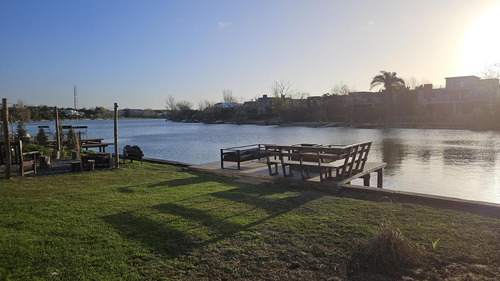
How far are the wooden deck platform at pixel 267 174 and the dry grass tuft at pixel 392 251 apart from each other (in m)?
4.02

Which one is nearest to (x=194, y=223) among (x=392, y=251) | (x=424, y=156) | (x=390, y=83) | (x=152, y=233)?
(x=152, y=233)

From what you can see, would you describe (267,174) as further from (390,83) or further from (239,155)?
(390,83)

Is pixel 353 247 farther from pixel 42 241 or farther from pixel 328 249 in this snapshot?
pixel 42 241

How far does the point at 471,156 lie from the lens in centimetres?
1969

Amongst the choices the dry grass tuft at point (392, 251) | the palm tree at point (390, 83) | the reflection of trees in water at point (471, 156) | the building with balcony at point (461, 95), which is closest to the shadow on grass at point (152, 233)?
the dry grass tuft at point (392, 251)

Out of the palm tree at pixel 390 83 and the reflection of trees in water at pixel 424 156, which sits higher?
the palm tree at pixel 390 83

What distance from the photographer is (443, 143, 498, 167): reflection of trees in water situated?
685 inches

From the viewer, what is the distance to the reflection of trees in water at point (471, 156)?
57.1 ft

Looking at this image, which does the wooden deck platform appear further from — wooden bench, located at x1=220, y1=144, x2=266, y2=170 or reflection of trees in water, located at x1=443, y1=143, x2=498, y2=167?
reflection of trees in water, located at x1=443, y1=143, x2=498, y2=167

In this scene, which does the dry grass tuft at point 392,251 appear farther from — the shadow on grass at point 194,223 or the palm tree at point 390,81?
the palm tree at point 390,81

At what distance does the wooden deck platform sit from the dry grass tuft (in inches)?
158

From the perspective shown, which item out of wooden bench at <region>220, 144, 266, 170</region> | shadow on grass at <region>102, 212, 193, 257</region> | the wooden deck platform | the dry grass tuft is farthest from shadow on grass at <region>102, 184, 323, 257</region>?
wooden bench at <region>220, 144, 266, 170</region>

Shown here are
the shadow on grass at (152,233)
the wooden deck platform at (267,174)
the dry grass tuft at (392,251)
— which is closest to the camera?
the dry grass tuft at (392,251)

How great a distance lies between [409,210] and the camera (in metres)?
6.10
